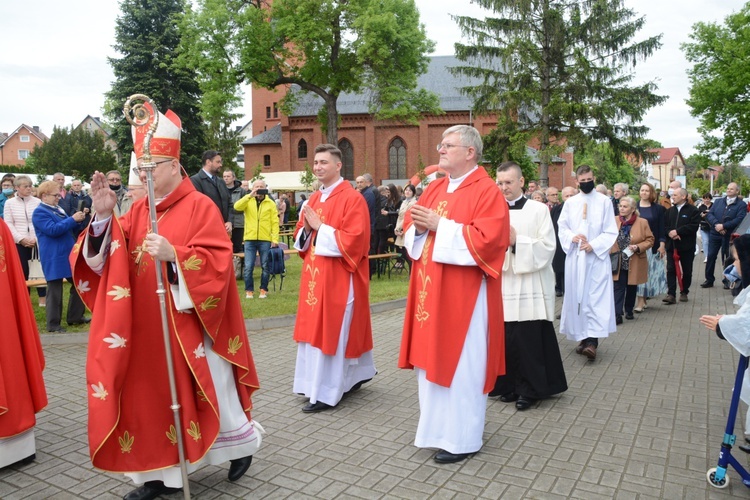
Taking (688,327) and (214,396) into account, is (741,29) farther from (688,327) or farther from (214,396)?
(214,396)

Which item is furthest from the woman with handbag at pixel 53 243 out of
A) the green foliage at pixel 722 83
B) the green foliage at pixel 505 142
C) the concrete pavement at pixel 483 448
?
the green foliage at pixel 722 83

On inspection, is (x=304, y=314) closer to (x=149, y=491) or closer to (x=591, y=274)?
(x=149, y=491)

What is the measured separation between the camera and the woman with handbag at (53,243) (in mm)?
8273

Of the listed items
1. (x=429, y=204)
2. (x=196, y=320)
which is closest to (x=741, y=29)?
(x=429, y=204)

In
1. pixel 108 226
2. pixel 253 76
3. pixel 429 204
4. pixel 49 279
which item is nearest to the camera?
pixel 108 226

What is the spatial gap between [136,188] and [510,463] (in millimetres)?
3142

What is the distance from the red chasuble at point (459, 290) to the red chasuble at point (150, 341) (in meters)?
1.45

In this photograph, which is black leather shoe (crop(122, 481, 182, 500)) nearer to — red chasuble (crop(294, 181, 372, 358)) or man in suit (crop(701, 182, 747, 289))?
red chasuble (crop(294, 181, 372, 358))

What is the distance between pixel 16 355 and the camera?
4.30 metres

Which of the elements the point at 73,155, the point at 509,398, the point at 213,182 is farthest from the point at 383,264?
the point at 73,155

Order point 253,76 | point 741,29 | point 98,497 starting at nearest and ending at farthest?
point 98,497 < point 741,29 < point 253,76

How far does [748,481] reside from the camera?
3740 mm

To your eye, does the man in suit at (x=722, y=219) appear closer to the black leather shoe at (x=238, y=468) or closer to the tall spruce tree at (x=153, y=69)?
the black leather shoe at (x=238, y=468)

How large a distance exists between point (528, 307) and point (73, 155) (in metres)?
52.4
